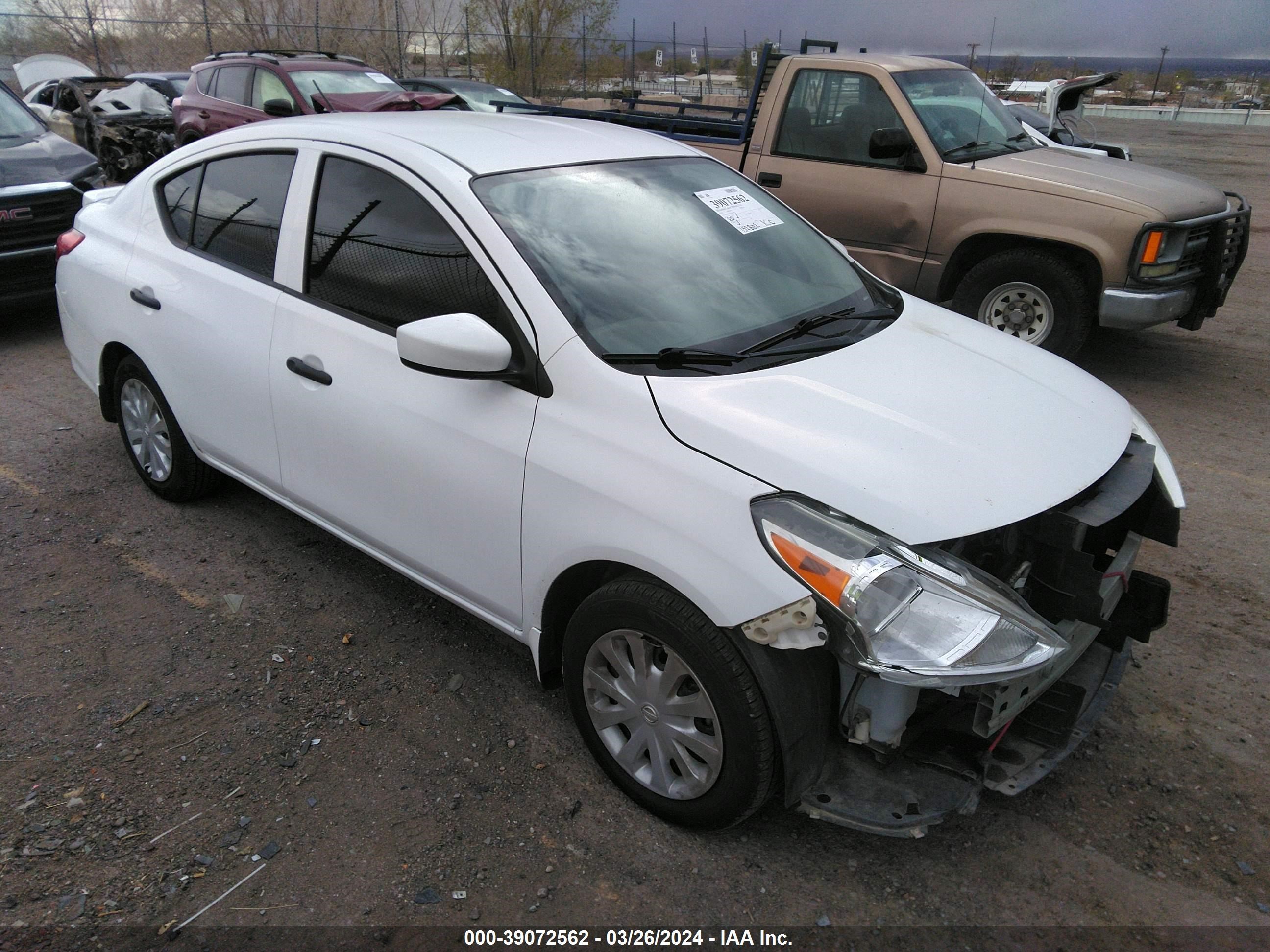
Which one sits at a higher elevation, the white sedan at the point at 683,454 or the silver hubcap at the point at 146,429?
the white sedan at the point at 683,454

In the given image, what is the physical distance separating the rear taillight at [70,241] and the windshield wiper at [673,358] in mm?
3226

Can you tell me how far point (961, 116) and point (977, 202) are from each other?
37.5 inches

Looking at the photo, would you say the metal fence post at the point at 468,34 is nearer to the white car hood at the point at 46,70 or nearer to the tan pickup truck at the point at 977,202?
the white car hood at the point at 46,70

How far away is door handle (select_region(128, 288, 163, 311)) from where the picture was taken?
386 centimetres

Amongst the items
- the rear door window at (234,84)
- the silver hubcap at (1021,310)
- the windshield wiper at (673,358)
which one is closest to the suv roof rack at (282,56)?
the rear door window at (234,84)

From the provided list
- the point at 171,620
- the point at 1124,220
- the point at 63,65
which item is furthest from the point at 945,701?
the point at 63,65

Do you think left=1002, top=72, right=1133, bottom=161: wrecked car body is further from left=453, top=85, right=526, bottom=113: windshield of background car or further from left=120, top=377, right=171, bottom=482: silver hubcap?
left=120, top=377, right=171, bottom=482: silver hubcap

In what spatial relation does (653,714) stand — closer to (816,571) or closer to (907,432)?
(816,571)

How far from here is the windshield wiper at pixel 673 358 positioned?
2594mm

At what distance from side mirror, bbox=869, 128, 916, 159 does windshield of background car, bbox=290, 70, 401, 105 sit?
749cm

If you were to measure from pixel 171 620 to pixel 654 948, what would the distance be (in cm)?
231

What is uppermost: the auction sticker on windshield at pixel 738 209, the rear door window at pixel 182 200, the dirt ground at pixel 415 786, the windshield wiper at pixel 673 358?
the auction sticker on windshield at pixel 738 209

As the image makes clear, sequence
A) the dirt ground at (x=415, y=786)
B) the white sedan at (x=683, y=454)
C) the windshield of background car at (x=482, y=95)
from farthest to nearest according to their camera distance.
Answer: the windshield of background car at (x=482, y=95), the dirt ground at (x=415, y=786), the white sedan at (x=683, y=454)

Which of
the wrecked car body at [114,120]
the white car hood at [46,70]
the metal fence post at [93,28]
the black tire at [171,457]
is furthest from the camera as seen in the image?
the metal fence post at [93,28]
